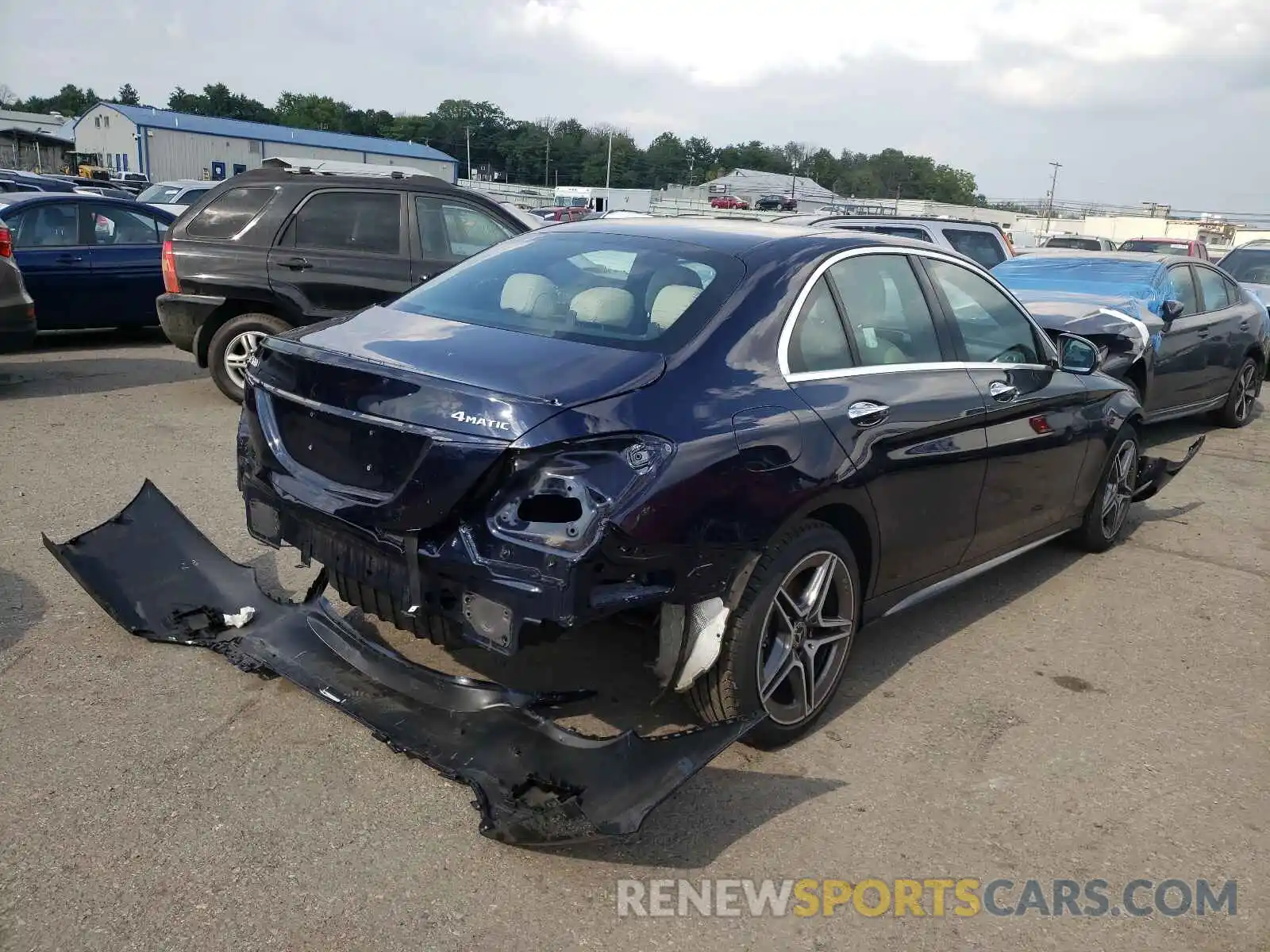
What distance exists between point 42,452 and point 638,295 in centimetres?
500

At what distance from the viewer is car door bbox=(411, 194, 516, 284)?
869 centimetres

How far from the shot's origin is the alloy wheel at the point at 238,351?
8.34 meters

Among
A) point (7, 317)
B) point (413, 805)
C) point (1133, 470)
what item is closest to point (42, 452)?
point (7, 317)

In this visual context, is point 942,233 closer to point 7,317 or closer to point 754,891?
point 7,317

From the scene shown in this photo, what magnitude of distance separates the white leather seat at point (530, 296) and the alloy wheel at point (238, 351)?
5.02 metres

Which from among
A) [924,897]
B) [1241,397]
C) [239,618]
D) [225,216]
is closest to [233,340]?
[225,216]

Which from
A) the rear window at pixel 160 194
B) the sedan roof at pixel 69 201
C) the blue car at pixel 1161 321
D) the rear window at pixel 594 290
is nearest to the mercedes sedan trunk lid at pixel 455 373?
the rear window at pixel 594 290

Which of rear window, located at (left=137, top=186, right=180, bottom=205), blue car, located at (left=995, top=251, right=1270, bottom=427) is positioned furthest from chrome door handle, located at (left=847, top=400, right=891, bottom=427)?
rear window, located at (left=137, top=186, right=180, bottom=205)

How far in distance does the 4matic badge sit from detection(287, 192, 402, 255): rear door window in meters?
6.03

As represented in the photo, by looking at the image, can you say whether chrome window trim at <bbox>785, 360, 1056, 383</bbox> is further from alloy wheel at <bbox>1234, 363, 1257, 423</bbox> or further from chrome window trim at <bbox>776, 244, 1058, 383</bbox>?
alloy wheel at <bbox>1234, 363, 1257, 423</bbox>

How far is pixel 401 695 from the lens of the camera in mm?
3396

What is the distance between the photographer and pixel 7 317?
8.34 meters

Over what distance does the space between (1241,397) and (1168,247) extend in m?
12.5

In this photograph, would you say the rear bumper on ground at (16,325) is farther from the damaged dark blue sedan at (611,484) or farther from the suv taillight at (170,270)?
the damaged dark blue sedan at (611,484)
